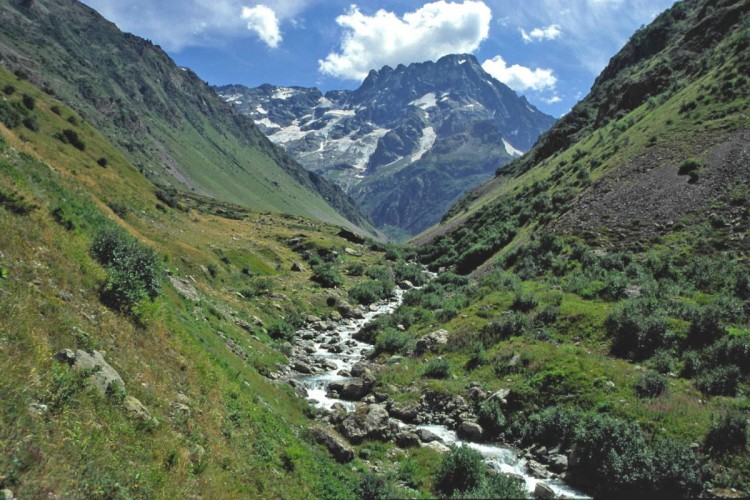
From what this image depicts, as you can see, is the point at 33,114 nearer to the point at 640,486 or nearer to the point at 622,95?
the point at 640,486

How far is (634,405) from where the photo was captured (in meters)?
→ 21.2

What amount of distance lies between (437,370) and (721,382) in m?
15.3

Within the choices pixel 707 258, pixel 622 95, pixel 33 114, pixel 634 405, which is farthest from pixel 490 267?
pixel 622 95

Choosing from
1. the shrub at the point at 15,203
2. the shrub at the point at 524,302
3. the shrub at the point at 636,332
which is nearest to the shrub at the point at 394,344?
the shrub at the point at 524,302

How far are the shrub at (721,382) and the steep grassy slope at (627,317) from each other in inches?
3.3

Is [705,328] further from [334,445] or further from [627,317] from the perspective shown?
[334,445]

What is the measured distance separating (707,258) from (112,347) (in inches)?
1668

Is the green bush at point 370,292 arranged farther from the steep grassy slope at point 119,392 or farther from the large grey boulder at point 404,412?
the large grey boulder at point 404,412

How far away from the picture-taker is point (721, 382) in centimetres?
2119

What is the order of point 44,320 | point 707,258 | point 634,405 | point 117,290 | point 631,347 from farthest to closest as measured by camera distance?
point 707,258
point 631,347
point 634,405
point 117,290
point 44,320

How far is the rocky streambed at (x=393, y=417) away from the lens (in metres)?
19.6

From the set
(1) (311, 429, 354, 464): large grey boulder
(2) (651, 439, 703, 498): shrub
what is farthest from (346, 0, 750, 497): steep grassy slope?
(1) (311, 429, 354, 464): large grey boulder

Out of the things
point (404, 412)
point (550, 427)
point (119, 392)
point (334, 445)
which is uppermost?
point (550, 427)

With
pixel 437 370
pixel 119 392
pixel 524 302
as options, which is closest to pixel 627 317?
pixel 524 302
